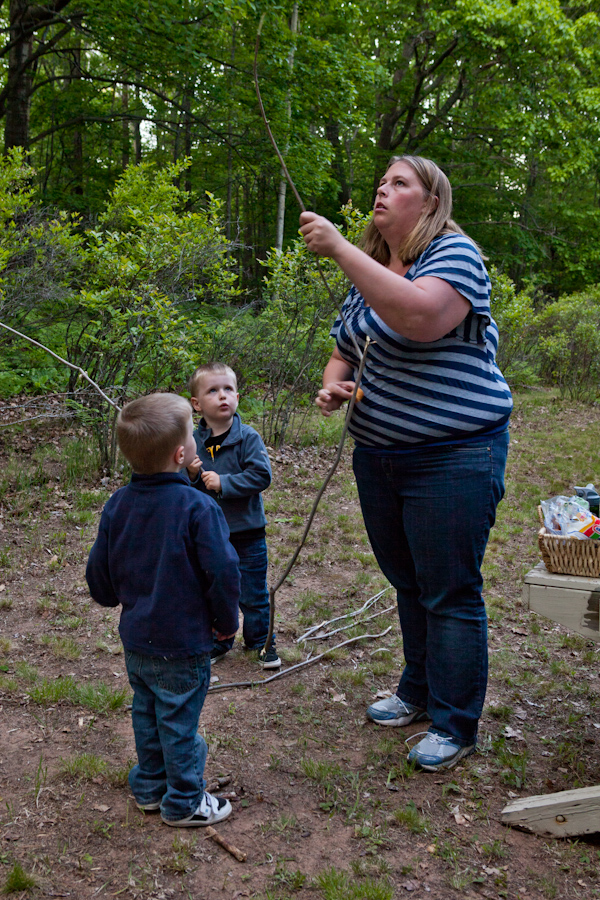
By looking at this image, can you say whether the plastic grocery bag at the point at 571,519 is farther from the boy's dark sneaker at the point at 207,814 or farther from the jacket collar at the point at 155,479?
the boy's dark sneaker at the point at 207,814

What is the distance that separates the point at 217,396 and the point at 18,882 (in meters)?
1.87

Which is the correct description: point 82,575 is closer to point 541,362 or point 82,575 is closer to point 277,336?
point 277,336

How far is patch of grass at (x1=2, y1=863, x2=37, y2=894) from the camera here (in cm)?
183

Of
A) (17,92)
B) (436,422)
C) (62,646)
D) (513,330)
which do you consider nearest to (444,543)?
(436,422)

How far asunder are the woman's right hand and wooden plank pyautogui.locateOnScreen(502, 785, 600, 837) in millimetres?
1372

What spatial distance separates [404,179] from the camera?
7.16 ft

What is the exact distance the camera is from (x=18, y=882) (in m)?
1.84

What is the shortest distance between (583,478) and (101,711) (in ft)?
19.6

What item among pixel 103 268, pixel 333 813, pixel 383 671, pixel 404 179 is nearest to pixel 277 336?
pixel 103 268

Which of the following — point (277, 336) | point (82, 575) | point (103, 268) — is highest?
point (103, 268)

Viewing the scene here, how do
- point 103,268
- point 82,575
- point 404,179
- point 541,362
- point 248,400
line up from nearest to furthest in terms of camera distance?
point 404,179, point 82,575, point 103,268, point 248,400, point 541,362

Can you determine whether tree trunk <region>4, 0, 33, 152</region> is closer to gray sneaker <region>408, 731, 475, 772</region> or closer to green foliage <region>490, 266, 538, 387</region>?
green foliage <region>490, 266, 538, 387</region>

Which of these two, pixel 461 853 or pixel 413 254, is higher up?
pixel 413 254

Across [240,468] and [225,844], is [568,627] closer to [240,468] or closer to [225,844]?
[225,844]
